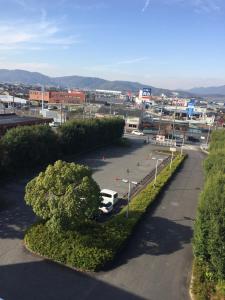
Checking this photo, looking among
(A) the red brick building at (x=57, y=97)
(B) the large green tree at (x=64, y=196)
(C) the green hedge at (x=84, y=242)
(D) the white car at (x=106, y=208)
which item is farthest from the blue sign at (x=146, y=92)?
(B) the large green tree at (x=64, y=196)

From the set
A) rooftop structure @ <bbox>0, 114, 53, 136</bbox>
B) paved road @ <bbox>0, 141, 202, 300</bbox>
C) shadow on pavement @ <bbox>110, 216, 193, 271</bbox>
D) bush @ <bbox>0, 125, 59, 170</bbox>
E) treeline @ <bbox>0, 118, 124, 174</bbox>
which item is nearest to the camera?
paved road @ <bbox>0, 141, 202, 300</bbox>

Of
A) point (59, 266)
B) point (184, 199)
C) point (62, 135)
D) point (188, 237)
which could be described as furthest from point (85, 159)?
point (59, 266)

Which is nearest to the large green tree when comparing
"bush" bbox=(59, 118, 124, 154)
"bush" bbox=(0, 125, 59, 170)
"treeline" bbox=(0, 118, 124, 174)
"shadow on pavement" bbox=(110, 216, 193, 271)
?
"shadow on pavement" bbox=(110, 216, 193, 271)

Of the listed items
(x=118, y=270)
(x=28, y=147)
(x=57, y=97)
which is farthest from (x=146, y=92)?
(x=118, y=270)

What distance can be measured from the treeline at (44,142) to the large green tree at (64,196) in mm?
15649

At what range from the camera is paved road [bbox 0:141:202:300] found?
18.1 metres

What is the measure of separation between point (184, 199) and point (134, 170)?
12.9 meters

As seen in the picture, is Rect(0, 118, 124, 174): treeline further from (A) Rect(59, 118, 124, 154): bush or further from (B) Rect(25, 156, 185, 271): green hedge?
(B) Rect(25, 156, 185, 271): green hedge

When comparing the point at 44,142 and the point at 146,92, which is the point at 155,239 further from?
the point at 146,92

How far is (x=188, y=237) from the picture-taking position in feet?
84.3

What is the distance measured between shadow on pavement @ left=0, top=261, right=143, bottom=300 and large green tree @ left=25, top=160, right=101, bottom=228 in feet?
10.0

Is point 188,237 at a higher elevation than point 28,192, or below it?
below

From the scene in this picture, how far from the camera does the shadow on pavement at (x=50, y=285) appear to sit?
17547 mm

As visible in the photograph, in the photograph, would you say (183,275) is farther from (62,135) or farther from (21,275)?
(62,135)
